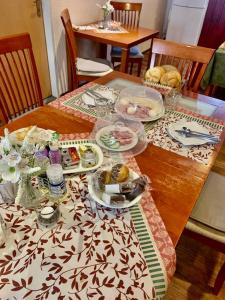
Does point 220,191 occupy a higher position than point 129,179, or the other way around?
point 129,179

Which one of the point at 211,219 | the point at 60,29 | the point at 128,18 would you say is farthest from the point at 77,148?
the point at 128,18

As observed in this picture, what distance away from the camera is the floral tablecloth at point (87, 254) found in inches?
21.8

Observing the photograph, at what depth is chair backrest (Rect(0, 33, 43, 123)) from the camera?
1.28 meters

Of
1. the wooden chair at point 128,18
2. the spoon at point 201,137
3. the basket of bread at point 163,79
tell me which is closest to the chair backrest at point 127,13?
the wooden chair at point 128,18

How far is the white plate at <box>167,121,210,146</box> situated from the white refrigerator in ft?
12.2

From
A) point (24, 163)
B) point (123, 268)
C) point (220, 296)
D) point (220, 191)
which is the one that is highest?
point (24, 163)

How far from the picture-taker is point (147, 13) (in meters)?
4.00

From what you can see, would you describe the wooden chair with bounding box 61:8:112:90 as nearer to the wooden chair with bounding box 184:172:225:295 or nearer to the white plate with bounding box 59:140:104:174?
the white plate with bounding box 59:140:104:174

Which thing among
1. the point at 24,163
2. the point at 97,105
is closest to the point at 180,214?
the point at 24,163

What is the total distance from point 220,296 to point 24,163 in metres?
1.18

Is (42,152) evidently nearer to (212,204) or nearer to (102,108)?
(102,108)

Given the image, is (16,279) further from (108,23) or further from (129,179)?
(108,23)

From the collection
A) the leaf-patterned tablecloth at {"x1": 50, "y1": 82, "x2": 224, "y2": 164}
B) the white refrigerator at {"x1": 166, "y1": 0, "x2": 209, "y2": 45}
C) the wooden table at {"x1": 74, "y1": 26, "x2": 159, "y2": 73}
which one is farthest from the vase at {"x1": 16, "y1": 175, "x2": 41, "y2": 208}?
the white refrigerator at {"x1": 166, "y1": 0, "x2": 209, "y2": 45}

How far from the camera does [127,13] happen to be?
3023 millimetres
